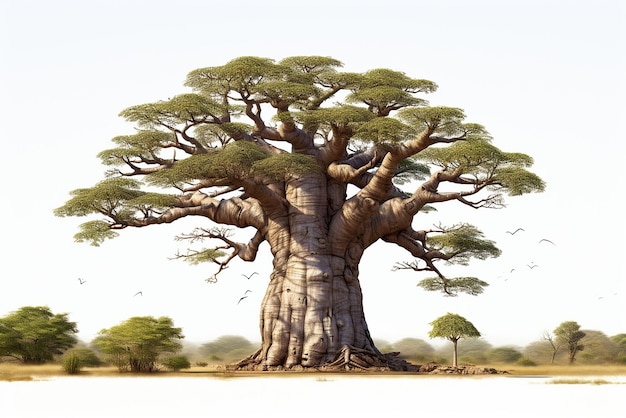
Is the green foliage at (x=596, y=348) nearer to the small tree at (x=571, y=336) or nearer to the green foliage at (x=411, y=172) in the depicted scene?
the small tree at (x=571, y=336)

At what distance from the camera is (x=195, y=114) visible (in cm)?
2141

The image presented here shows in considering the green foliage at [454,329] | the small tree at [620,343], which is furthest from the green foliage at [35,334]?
the small tree at [620,343]

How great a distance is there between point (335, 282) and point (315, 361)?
2108mm

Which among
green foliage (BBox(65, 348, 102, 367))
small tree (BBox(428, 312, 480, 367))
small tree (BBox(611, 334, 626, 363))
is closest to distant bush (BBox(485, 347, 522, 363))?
small tree (BBox(611, 334, 626, 363))

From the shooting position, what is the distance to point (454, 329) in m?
23.1

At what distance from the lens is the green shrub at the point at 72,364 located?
21.6 m

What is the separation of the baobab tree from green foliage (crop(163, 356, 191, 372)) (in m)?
1.80

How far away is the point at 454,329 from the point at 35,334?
423 inches

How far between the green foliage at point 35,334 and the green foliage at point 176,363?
10.2 feet

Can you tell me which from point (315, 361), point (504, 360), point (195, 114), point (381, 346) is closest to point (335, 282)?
point (315, 361)

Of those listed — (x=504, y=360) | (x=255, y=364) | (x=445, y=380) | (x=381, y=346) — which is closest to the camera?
(x=445, y=380)

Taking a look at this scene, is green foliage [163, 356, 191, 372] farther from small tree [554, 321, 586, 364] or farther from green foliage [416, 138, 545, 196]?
small tree [554, 321, 586, 364]

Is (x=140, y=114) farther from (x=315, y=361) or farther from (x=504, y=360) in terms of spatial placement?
(x=504, y=360)

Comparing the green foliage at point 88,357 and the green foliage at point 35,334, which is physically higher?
the green foliage at point 35,334
